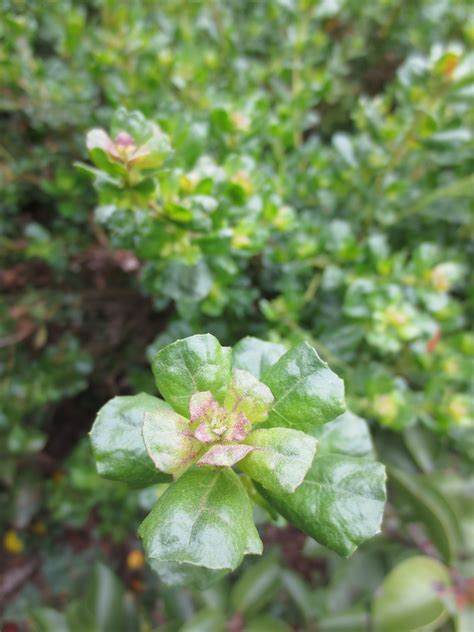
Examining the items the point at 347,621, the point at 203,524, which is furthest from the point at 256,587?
the point at 203,524

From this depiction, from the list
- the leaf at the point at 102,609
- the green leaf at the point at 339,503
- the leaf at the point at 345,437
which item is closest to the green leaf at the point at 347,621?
the leaf at the point at 102,609

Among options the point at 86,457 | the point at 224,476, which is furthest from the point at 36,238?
the point at 224,476

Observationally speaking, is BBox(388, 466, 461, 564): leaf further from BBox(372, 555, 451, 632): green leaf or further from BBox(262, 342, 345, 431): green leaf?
BBox(262, 342, 345, 431): green leaf

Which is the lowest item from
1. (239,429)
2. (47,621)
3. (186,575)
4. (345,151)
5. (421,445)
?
(47,621)

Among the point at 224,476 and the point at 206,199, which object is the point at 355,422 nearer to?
the point at 224,476

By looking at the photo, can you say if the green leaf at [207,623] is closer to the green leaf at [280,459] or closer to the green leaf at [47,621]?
the green leaf at [47,621]

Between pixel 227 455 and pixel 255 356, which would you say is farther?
pixel 255 356

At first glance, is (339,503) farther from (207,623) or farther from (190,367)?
(207,623)
